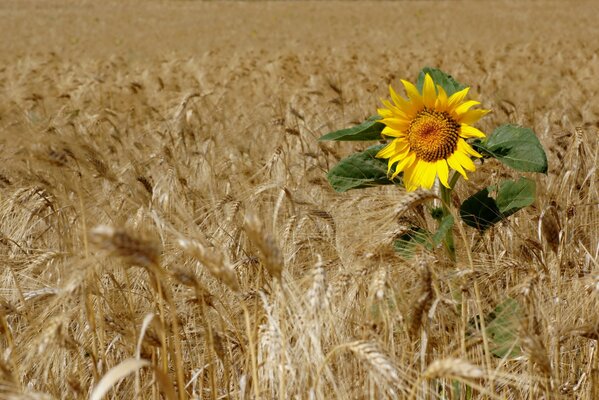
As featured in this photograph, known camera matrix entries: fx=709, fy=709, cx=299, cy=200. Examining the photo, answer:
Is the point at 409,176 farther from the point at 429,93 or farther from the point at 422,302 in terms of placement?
the point at 422,302

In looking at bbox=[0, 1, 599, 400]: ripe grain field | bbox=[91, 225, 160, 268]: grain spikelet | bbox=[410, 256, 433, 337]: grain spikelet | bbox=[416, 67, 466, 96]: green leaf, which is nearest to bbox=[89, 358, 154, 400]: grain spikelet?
bbox=[0, 1, 599, 400]: ripe grain field

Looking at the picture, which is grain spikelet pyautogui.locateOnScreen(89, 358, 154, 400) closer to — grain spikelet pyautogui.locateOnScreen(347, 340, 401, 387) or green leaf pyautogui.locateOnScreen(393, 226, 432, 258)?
grain spikelet pyautogui.locateOnScreen(347, 340, 401, 387)

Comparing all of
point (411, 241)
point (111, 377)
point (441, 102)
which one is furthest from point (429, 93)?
point (111, 377)

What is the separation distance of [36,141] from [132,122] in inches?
158

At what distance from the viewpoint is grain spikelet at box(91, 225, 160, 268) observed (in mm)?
1133

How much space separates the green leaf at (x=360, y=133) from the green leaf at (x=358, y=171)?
0.04 m

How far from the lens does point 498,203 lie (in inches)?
72.5

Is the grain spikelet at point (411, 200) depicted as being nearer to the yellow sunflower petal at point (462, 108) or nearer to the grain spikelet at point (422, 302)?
the grain spikelet at point (422, 302)

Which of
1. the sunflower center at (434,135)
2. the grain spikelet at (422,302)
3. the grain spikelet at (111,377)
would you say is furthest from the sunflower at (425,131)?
the grain spikelet at (111,377)

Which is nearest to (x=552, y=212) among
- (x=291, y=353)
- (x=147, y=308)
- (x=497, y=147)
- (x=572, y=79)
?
(x=497, y=147)

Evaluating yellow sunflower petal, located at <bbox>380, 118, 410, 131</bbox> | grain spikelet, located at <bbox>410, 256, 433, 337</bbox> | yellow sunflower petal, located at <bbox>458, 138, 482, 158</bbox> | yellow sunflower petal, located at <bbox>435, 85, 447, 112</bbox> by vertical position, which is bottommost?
grain spikelet, located at <bbox>410, 256, 433, 337</bbox>

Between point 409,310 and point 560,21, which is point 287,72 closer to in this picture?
point 409,310

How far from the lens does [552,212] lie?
2.18 metres

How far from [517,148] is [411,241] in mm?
358
